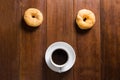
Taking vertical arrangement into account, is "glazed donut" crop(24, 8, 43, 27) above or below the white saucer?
above

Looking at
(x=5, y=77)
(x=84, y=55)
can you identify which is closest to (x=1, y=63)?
(x=5, y=77)

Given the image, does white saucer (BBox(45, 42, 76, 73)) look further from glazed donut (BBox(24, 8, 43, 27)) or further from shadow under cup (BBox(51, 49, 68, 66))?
glazed donut (BBox(24, 8, 43, 27))

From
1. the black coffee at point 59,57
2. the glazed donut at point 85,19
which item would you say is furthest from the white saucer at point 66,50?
the glazed donut at point 85,19

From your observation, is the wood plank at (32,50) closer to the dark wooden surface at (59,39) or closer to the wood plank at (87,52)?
the dark wooden surface at (59,39)

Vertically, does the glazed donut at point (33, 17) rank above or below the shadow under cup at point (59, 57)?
above

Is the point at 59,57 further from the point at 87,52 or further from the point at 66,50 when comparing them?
the point at 87,52

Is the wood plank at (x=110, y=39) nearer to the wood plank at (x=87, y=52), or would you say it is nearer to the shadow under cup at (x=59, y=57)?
the wood plank at (x=87, y=52)

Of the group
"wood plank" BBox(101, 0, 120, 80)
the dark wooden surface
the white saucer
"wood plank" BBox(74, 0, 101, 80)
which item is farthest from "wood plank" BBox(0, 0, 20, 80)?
"wood plank" BBox(101, 0, 120, 80)
